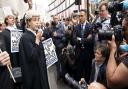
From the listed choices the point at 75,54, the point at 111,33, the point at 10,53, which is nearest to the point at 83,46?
the point at 75,54

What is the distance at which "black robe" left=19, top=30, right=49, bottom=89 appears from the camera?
537cm

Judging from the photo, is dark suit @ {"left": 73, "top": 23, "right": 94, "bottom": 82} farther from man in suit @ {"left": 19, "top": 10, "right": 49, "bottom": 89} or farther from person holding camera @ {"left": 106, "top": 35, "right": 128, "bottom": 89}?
person holding camera @ {"left": 106, "top": 35, "right": 128, "bottom": 89}

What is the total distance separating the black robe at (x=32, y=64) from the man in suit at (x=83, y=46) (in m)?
1.88

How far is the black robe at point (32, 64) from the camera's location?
5.37 m

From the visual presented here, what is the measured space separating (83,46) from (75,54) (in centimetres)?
56

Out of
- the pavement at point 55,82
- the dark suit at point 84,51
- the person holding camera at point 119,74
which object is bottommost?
the pavement at point 55,82

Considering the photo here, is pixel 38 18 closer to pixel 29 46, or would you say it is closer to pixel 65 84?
pixel 29 46

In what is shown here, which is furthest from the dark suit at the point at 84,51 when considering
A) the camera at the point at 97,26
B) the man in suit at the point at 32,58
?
the man in suit at the point at 32,58

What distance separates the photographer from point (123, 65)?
8.38ft

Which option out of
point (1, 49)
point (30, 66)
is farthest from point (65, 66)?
point (1, 49)

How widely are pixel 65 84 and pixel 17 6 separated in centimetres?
408

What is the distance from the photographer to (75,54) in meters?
7.87

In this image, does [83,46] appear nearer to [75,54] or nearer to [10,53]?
[75,54]

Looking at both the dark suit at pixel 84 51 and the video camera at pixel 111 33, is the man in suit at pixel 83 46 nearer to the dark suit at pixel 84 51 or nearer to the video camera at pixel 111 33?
the dark suit at pixel 84 51
